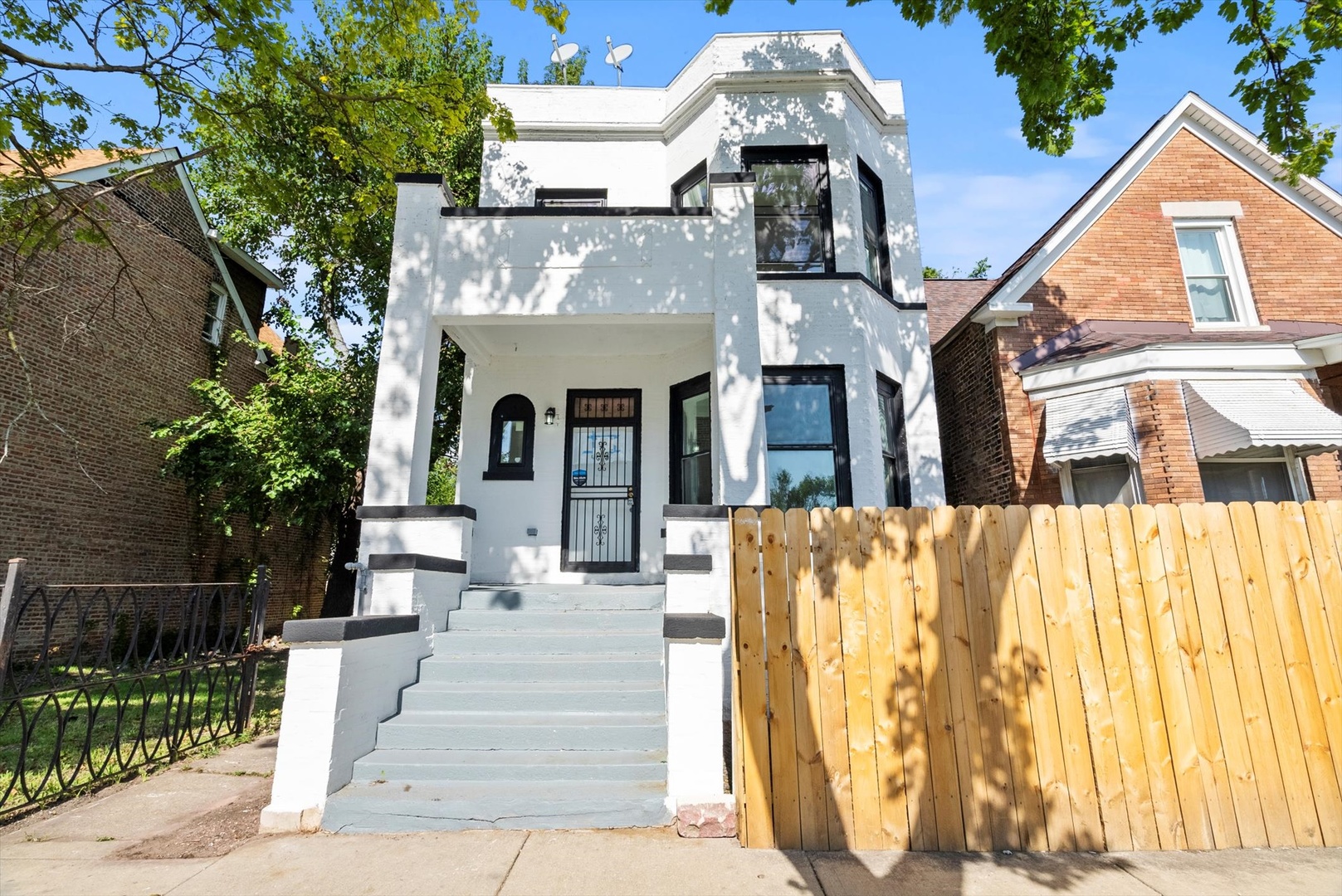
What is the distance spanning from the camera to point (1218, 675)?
12.5ft

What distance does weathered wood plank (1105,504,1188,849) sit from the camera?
12.0 feet

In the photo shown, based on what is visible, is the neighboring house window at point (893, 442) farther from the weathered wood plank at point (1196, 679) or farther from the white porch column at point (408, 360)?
the white porch column at point (408, 360)

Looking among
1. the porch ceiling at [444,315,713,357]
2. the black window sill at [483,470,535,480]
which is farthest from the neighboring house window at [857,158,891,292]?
the black window sill at [483,470,535,480]

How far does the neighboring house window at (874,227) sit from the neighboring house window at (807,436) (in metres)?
2.22

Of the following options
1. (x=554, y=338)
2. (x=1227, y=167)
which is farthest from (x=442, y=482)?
(x=1227, y=167)

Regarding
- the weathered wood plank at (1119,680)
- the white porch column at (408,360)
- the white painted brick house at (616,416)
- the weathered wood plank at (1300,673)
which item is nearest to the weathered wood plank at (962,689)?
the weathered wood plank at (1119,680)

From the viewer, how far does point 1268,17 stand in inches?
243

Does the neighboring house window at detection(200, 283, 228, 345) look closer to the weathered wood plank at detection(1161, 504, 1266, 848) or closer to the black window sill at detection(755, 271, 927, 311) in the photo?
the black window sill at detection(755, 271, 927, 311)

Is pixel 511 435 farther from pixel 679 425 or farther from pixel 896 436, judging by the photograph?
pixel 896 436

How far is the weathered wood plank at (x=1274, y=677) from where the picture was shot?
3.67 m

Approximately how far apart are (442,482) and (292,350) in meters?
22.4

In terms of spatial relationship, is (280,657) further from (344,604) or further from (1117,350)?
(1117,350)

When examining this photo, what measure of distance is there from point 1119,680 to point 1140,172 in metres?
10.1

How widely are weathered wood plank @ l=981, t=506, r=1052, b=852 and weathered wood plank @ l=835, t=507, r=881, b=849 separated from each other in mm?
816
